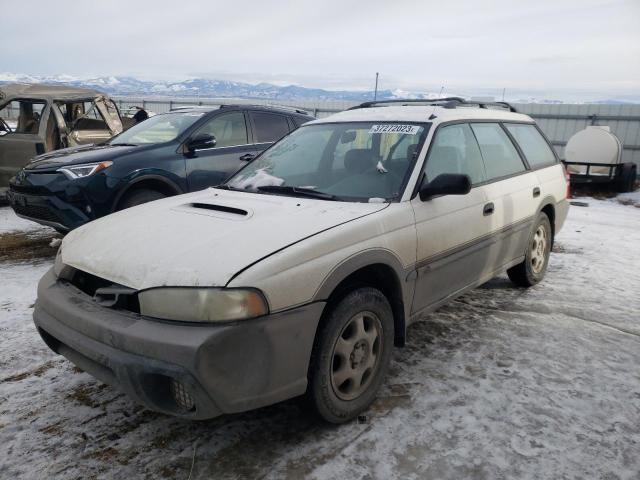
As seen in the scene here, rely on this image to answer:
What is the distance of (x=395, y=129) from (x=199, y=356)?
2.10m

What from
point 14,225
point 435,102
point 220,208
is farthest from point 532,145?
point 14,225

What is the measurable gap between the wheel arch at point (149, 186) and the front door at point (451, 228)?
11.0ft

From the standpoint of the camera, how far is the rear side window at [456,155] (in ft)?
10.5

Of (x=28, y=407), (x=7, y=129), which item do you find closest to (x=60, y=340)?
(x=28, y=407)

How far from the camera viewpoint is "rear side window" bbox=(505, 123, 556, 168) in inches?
174

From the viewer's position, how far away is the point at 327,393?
7.89 feet

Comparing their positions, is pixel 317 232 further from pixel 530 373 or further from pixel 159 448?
pixel 530 373

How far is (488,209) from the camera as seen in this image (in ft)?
11.7

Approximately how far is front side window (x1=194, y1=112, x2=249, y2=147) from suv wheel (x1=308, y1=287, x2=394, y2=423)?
4.02m

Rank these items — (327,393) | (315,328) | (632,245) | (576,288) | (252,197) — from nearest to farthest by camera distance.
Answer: (315,328)
(327,393)
(252,197)
(576,288)
(632,245)

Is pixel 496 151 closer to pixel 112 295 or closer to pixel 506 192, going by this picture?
pixel 506 192

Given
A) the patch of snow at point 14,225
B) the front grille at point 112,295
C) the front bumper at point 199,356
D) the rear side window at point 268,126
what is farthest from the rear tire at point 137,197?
the front bumper at point 199,356

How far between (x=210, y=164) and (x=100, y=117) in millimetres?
4780

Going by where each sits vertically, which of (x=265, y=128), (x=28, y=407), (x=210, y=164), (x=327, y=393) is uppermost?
(x=265, y=128)
